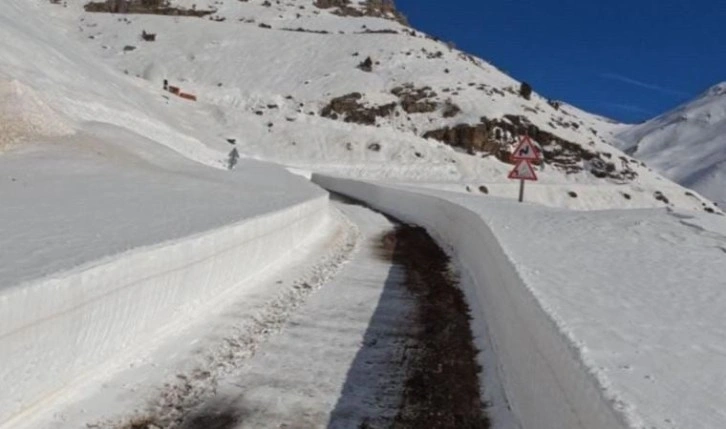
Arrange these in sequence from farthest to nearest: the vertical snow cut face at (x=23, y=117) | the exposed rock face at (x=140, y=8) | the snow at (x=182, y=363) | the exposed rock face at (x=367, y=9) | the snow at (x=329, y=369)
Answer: the exposed rock face at (x=367, y=9)
the exposed rock face at (x=140, y=8)
the vertical snow cut face at (x=23, y=117)
the snow at (x=329, y=369)
the snow at (x=182, y=363)

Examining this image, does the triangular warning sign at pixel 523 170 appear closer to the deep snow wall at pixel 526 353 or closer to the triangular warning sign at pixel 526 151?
the triangular warning sign at pixel 526 151

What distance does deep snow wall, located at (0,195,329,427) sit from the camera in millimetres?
4398

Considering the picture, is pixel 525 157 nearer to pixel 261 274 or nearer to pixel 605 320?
pixel 261 274

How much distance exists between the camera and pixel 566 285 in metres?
6.54

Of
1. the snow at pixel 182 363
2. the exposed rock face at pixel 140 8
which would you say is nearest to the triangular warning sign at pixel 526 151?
the snow at pixel 182 363

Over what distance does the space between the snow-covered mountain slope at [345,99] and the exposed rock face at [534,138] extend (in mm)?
105

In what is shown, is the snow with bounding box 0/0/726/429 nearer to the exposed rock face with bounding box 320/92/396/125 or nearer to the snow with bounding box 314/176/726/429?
the snow with bounding box 314/176/726/429

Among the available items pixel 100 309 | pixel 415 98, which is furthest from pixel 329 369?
pixel 415 98

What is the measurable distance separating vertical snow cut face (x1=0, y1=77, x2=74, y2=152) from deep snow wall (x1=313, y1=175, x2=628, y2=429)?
32.3 feet

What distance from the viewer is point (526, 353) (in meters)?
5.43

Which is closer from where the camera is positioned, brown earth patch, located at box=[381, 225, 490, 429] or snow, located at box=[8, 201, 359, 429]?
snow, located at box=[8, 201, 359, 429]

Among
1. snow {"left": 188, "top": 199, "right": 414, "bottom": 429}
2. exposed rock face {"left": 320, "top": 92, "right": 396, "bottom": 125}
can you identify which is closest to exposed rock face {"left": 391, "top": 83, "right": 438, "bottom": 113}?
exposed rock face {"left": 320, "top": 92, "right": 396, "bottom": 125}

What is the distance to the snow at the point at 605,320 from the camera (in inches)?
139

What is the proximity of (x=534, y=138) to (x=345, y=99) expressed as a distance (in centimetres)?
1792
